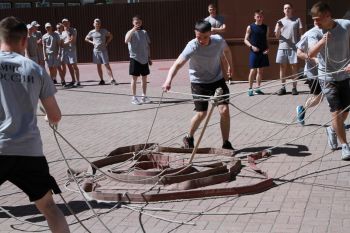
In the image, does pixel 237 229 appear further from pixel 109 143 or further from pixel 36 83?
pixel 109 143

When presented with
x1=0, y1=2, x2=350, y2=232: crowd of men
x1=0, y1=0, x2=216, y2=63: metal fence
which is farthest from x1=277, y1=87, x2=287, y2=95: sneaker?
x1=0, y1=0, x2=216, y2=63: metal fence

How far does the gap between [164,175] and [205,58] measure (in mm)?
1896

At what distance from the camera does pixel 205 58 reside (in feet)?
26.1

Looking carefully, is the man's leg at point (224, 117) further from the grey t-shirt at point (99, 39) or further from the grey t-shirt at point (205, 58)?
the grey t-shirt at point (99, 39)

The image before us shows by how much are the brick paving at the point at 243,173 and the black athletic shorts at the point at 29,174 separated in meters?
1.18

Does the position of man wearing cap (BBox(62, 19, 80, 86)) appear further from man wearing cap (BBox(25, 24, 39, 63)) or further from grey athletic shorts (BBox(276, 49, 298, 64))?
grey athletic shorts (BBox(276, 49, 298, 64))

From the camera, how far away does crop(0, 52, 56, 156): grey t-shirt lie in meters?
4.33

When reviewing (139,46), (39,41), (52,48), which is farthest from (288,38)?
(39,41)

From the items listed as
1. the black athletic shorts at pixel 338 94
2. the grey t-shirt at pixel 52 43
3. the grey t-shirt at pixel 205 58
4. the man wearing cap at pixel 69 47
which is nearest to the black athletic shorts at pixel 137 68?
the man wearing cap at pixel 69 47

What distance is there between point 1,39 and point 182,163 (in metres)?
3.56

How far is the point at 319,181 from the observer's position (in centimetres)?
669

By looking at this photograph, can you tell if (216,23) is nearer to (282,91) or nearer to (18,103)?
(282,91)

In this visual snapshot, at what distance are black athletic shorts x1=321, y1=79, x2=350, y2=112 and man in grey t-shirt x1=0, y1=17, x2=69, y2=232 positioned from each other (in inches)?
159

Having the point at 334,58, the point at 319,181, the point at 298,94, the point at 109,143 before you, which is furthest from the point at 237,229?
the point at 298,94
